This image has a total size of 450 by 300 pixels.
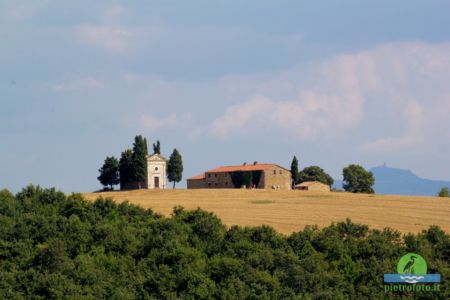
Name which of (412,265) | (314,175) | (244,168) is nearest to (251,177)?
(244,168)

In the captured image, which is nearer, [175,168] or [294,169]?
[175,168]

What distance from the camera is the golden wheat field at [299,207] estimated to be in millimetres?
63562

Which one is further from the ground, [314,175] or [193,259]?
[314,175]

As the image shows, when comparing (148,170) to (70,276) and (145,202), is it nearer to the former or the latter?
(145,202)

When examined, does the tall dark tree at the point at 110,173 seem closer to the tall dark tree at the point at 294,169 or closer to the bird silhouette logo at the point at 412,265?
the tall dark tree at the point at 294,169

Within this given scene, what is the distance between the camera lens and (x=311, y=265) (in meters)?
38.6

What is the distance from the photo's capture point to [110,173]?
380ft

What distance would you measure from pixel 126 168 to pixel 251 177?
Answer: 19.4 meters

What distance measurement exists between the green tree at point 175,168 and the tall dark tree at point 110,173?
9076 mm

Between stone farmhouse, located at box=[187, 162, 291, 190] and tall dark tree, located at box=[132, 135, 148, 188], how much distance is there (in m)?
12.7

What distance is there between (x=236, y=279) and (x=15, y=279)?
11.6m

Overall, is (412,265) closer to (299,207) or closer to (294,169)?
(299,207)

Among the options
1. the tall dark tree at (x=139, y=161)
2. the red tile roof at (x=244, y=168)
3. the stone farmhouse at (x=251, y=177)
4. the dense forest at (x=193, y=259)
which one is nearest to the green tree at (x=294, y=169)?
the stone farmhouse at (x=251, y=177)

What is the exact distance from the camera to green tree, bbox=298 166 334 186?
139200 mm
